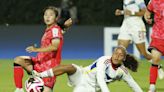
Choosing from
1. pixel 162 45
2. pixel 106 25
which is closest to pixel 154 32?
pixel 162 45

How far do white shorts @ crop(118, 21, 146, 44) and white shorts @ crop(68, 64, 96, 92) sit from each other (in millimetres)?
3518

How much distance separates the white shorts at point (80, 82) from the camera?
→ 30.2 feet

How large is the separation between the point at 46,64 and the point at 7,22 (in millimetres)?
9114

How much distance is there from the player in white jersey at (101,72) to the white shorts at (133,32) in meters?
3.36

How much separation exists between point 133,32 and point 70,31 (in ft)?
16.9

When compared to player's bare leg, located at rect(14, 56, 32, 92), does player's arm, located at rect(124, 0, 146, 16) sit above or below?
above

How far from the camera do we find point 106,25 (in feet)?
60.0

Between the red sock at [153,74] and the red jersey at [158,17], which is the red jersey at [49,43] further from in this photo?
the red jersey at [158,17]

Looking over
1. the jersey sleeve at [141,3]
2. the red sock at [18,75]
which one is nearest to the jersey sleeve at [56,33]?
the red sock at [18,75]

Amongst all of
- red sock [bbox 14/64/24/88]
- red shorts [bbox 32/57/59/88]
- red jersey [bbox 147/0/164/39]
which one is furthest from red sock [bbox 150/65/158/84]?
red sock [bbox 14/64/24/88]

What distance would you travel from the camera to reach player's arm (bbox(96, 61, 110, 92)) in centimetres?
864

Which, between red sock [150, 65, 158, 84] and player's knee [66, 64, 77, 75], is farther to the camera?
red sock [150, 65, 158, 84]

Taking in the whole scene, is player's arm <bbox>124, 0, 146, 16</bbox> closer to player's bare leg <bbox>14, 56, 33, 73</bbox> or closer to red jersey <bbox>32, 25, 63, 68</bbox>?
red jersey <bbox>32, 25, 63, 68</bbox>

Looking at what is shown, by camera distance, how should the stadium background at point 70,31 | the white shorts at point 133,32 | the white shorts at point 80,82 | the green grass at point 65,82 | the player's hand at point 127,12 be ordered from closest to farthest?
the white shorts at point 80,82
the green grass at point 65,82
the player's hand at point 127,12
the white shorts at point 133,32
the stadium background at point 70,31
